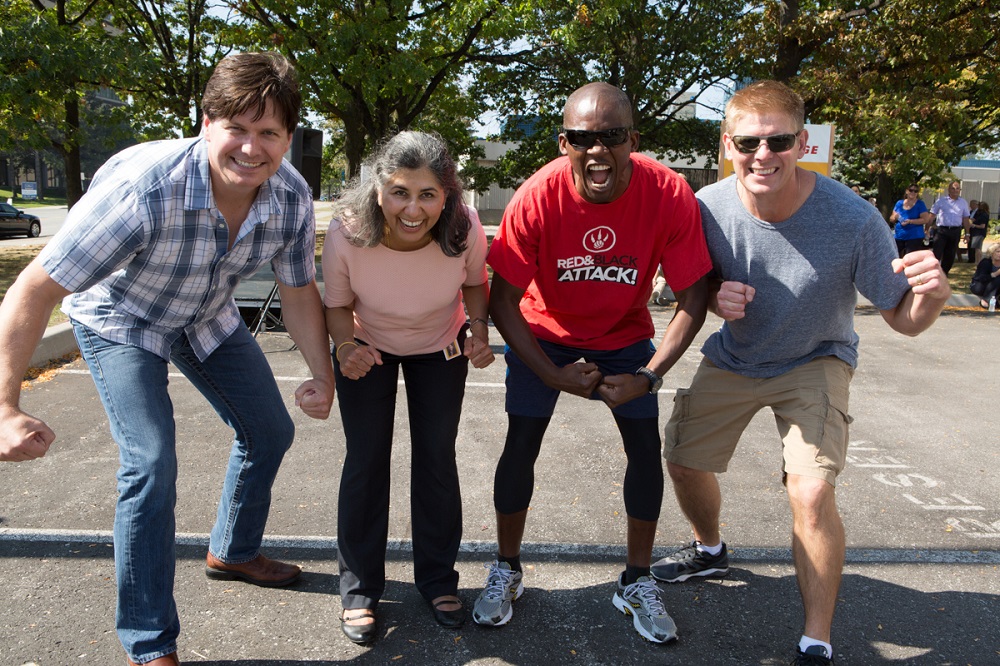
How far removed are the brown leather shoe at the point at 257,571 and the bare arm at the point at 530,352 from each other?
50.5 inches

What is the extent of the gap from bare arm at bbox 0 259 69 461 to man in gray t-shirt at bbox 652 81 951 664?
7.12ft

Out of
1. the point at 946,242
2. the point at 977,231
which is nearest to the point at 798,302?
the point at 946,242

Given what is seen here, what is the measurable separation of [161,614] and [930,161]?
13.4m

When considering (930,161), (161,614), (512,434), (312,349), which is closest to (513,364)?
(512,434)

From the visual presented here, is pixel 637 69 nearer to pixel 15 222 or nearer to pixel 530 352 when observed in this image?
pixel 530 352

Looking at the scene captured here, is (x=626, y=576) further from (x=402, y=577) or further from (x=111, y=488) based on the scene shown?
(x=111, y=488)

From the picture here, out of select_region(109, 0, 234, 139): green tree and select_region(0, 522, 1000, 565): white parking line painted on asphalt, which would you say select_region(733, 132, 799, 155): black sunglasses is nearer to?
select_region(0, 522, 1000, 565): white parking line painted on asphalt

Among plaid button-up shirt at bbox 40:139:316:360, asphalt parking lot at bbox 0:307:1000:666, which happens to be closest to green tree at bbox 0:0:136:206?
asphalt parking lot at bbox 0:307:1000:666

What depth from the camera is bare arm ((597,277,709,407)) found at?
2.87m

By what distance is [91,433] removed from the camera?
5.11 m

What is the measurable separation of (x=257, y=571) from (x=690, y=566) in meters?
1.75

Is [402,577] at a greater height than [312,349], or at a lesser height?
lesser

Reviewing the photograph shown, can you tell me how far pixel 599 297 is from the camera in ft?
9.67

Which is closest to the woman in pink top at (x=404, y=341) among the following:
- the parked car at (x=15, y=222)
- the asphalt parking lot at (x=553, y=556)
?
the asphalt parking lot at (x=553, y=556)
